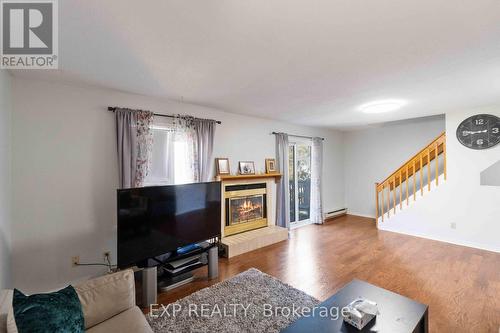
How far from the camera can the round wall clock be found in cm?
364

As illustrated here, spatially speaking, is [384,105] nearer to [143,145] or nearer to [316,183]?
[316,183]

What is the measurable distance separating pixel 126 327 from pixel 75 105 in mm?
2426

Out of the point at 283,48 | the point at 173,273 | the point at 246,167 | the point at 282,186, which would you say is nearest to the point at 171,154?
the point at 246,167

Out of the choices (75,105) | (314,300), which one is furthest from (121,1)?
(314,300)

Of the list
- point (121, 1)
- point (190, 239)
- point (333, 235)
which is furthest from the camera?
point (333, 235)

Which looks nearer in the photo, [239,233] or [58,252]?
[58,252]

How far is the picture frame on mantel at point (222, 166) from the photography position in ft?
12.4

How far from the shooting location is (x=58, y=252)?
97.8 inches

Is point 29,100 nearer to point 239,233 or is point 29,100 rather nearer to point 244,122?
point 244,122

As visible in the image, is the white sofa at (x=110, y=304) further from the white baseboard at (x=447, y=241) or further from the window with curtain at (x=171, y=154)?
the white baseboard at (x=447, y=241)

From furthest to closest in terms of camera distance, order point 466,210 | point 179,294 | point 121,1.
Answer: point 466,210
point 179,294
point 121,1

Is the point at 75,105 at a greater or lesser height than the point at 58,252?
greater

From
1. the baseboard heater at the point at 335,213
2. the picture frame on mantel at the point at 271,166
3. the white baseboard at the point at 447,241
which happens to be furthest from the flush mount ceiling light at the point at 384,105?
the baseboard heater at the point at 335,213

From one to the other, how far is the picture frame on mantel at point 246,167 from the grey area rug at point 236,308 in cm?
191
